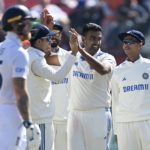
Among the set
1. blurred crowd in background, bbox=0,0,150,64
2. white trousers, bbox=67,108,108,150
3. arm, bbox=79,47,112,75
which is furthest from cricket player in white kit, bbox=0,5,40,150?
blurred crowd in background, bbox=0,0,150,64

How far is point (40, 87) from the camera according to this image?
29.8 ft

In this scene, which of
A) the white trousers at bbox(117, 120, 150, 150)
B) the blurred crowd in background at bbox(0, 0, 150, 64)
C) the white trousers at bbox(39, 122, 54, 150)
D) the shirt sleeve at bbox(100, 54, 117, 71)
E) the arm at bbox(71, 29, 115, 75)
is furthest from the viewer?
the blurred crowd in background at bbox(0, 0, 150, 64)

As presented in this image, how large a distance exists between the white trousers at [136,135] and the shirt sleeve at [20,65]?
266 centimetres

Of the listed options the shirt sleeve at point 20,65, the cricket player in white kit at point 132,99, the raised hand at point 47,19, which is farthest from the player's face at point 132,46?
the shirt sleeve at point 20,65

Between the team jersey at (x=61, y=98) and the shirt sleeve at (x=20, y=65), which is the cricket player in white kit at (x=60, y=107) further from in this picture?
Result: the shirt sleeve at (x=20, y=65)

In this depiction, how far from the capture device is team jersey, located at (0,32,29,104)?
7.63m

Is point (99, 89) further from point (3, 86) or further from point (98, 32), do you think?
point (3, 86)

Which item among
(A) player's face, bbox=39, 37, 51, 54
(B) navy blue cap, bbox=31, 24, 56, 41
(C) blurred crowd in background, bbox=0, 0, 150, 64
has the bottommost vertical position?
(A) player's face, bbox=39, 37, 51, 54

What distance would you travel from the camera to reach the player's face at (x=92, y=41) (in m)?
9.91

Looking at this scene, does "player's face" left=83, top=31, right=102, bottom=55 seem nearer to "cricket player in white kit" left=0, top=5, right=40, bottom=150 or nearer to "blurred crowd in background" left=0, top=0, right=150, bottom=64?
"cricket player in white kit" left=0, top=5, right=40, bottom=150

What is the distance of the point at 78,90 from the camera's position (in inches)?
391

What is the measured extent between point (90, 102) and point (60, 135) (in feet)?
2.84

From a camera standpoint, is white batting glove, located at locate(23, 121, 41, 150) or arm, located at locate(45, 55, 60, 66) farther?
arm, located at locate(45, 55, 60, 66)

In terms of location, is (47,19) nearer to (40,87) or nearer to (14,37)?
(40,87)
